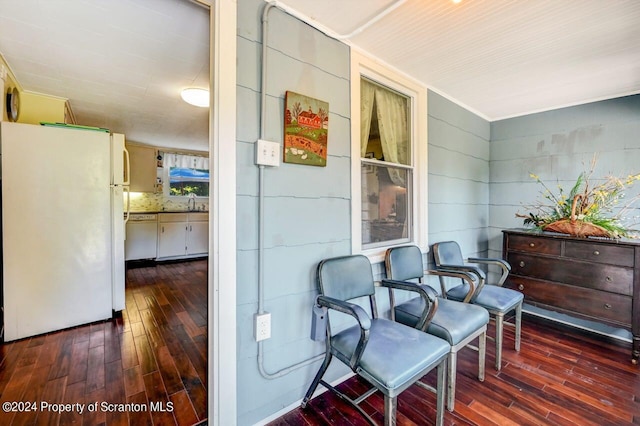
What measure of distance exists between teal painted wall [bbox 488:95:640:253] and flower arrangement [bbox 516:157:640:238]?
0.30ft

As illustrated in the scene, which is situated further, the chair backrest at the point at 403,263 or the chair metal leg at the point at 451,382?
the chair backrest at the point at 403,263

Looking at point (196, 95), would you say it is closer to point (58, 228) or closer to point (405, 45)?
point (58, 228)

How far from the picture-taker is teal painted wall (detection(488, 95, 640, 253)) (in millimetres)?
2631

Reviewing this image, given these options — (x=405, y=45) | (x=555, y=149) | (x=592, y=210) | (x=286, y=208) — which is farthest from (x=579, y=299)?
(x=286, y=208)

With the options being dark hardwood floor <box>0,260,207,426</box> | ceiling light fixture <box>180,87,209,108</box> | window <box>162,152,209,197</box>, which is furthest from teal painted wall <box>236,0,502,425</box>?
window <box>162,152,209,197</box>

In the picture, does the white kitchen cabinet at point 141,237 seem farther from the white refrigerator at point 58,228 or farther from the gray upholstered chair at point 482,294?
the gray upholstered chair at point 482,294

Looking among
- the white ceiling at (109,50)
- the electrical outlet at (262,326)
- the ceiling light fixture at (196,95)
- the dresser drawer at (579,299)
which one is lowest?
the dresser drawer at (579,299)

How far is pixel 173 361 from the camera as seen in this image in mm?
2070

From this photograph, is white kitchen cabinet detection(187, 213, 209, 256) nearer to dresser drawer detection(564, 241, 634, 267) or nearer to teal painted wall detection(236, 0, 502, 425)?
teal painted wall detection(236, 0, 502, 425)

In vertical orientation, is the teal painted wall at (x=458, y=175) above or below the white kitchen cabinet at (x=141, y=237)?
above

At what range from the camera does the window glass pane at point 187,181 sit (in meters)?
5.88

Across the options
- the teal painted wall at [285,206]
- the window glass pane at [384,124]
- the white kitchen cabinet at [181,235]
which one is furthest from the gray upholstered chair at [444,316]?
the white kitchen cabinet at [181,235]

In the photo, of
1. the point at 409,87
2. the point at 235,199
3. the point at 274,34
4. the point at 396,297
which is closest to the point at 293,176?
the point at 235,199

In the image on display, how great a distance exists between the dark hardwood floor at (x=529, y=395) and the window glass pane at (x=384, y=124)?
1693 millimetres
